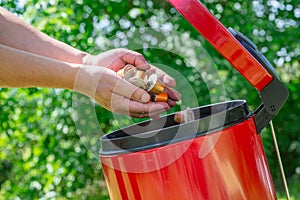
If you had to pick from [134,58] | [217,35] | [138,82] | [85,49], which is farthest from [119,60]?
[85,49]

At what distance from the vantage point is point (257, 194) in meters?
1.36

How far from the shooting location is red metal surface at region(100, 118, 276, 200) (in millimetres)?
1301

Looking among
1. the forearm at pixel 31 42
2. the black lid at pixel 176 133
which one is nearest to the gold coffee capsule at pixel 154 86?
the black lid at pixel 176 133

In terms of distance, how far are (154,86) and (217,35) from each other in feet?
0.67

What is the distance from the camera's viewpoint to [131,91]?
1.38 meters

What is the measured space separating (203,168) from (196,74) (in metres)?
1.40

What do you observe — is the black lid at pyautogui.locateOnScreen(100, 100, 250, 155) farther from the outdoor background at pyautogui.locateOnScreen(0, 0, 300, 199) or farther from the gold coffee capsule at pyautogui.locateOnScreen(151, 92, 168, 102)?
the outdoor background at pyautogui.locateOnScreen(0, 0, 300, 199)

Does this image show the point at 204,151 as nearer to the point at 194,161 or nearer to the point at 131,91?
the point at 194,161

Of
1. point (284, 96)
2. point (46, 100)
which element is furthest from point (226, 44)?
point (46, 100)

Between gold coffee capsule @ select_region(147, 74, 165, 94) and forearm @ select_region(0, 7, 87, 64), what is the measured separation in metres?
0.31

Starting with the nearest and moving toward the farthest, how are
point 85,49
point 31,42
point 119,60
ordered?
point 119,60 → point 31,42 → point 85,49

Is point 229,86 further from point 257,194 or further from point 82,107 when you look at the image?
point 257,194

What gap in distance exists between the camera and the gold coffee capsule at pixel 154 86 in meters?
1.42

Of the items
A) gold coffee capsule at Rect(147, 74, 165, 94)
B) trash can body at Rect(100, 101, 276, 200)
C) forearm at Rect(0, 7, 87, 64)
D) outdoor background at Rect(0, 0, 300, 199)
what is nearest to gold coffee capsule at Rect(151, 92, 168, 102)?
gold coffee capsule at Rect(147, 74, 165, 94)
